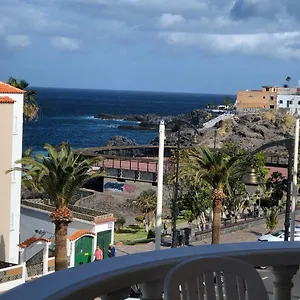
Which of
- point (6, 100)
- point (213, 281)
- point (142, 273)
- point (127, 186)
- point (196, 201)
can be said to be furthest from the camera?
point (127, 186)

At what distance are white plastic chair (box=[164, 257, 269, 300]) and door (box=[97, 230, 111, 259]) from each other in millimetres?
23409

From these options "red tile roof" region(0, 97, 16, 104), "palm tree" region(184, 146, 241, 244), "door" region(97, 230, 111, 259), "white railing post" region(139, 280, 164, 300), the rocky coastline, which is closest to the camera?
"white railing post" region(139, 280, 164, 300)

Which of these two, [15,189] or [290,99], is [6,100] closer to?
[15,189]

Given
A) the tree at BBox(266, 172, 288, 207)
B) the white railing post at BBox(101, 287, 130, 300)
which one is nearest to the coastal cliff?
the tree at BBox(266, 172, 288, 207)

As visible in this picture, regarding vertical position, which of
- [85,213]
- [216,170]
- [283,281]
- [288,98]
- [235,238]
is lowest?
[235,238]

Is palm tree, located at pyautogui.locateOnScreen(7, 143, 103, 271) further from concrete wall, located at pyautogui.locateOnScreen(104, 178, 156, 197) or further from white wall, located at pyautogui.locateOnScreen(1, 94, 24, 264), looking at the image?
concrete wall, located at pyautogui.locateOnScreen(104, 178, 156, 197)

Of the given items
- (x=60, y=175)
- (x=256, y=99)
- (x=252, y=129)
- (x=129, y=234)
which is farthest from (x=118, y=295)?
(x=256, y=99)

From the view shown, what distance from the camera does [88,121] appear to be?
547ft

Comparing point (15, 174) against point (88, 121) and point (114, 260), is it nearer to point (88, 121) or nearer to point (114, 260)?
point (114, 260)

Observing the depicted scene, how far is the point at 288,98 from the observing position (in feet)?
387

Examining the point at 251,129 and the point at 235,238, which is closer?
the point at 235,238

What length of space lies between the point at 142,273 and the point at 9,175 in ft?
79.8

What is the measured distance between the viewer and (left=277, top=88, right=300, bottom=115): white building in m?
114

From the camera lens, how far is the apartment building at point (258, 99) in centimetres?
12456
